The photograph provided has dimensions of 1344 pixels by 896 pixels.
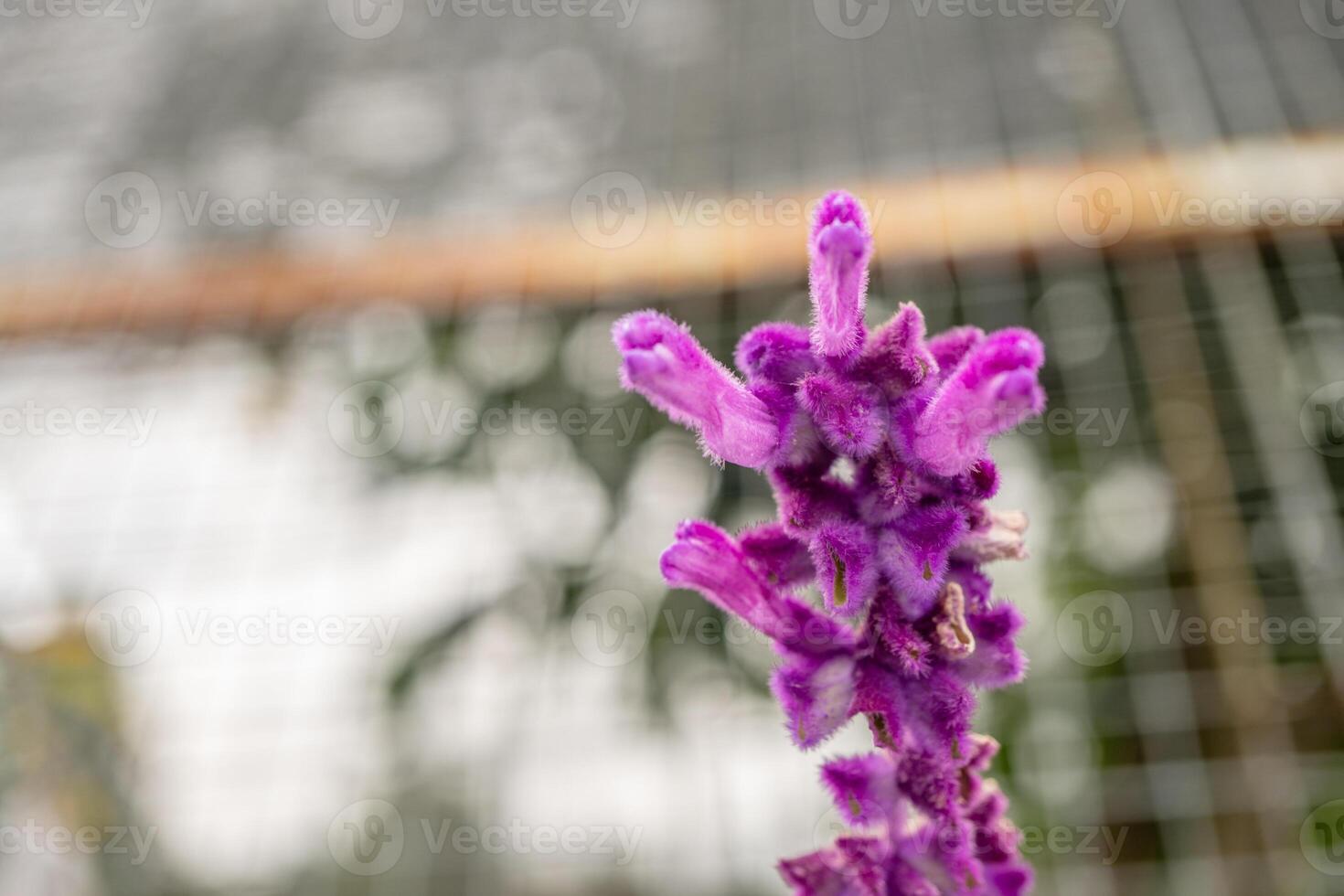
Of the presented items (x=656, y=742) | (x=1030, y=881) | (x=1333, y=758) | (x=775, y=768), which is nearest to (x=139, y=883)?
(x=656, y=742)

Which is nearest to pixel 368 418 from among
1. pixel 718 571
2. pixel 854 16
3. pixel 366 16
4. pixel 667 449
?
pixel 667 449

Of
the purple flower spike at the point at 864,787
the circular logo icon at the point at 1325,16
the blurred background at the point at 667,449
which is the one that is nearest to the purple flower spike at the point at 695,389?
the purple flower spike at the point at 864,787

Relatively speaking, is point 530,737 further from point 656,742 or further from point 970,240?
point 970,240

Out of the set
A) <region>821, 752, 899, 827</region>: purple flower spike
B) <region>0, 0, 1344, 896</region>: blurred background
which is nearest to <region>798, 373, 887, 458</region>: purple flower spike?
<region>821, 752, 899, 827</region>: purple flower spike

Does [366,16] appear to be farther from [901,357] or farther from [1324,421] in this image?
[901,357]

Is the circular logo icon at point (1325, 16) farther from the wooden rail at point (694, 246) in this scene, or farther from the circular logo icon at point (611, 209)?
the circular logo icon at point (611, 209)
